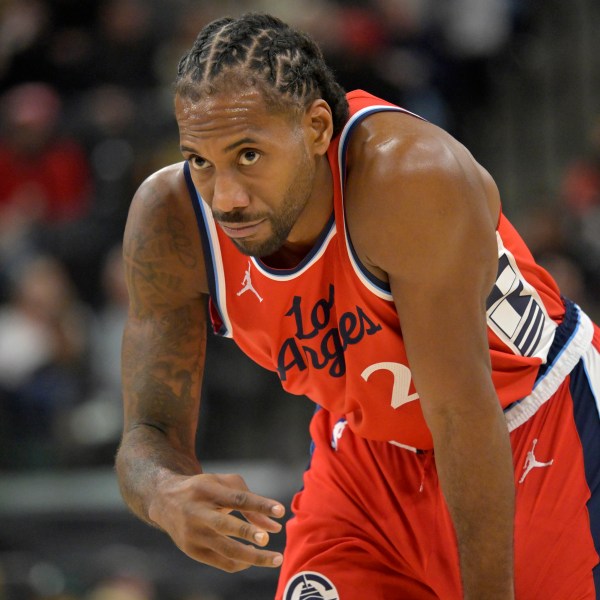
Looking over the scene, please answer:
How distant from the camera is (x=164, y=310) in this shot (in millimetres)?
3809

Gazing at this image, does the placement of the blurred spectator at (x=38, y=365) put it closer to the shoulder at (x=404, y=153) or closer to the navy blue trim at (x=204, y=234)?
the navy blue trim at (x=204, y=234)

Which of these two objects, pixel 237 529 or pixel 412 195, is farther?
pixel 412 195

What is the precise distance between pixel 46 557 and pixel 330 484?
429 centimetres

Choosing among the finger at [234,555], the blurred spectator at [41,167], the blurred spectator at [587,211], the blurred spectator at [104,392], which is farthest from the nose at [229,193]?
the blurred spectator at [41,167]

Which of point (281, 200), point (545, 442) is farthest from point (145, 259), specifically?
point (545, 442)

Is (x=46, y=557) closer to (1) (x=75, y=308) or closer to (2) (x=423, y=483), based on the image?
(1) (x=75, y=308)

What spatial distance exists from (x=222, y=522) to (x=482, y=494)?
2.40 ft

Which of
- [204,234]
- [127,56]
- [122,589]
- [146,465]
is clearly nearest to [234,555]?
[146,465]

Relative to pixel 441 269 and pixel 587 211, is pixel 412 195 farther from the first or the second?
pixel 587 211

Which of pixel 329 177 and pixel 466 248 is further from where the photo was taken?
pixel 329 177

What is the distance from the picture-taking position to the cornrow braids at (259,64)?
10.4ft

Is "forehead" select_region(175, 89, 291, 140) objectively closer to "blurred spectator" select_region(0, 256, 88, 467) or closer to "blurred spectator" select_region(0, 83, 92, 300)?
"blurred spectator" select_region(0, 256, 88, 467)

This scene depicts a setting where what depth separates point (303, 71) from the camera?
3316 mm

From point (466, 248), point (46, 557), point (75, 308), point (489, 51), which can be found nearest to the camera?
point (466, 248)
